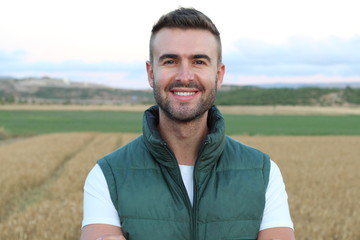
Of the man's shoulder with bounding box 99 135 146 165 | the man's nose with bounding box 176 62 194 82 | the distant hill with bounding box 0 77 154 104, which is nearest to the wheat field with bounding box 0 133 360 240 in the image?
the man's shoulder with bounding box 99 135 146 165

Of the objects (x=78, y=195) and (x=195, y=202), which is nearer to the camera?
(x=195, y=202)

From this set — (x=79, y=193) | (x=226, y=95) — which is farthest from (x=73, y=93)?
(x=79, y=193)

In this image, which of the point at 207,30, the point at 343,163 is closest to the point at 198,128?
the point at 207,30

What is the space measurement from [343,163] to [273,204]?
56.2ft

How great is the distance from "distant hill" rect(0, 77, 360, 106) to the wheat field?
106414mm

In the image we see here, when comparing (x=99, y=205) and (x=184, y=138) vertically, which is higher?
(x=184, y=138)

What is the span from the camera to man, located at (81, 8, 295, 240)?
2375mm

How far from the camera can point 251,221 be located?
2.42 m

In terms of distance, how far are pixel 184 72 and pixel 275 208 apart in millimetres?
922

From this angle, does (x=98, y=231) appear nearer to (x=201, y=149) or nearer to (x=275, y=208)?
(x=201, y=149)

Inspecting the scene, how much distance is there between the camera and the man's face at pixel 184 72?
8.19 feet

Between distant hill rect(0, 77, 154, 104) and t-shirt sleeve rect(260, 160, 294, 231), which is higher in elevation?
t-shirt sleeve rect(260, 160, 294, 231)

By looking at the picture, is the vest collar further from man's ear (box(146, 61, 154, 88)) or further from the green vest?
man's ear (box(146, 61, 154, 88))

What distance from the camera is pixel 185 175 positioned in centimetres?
254
